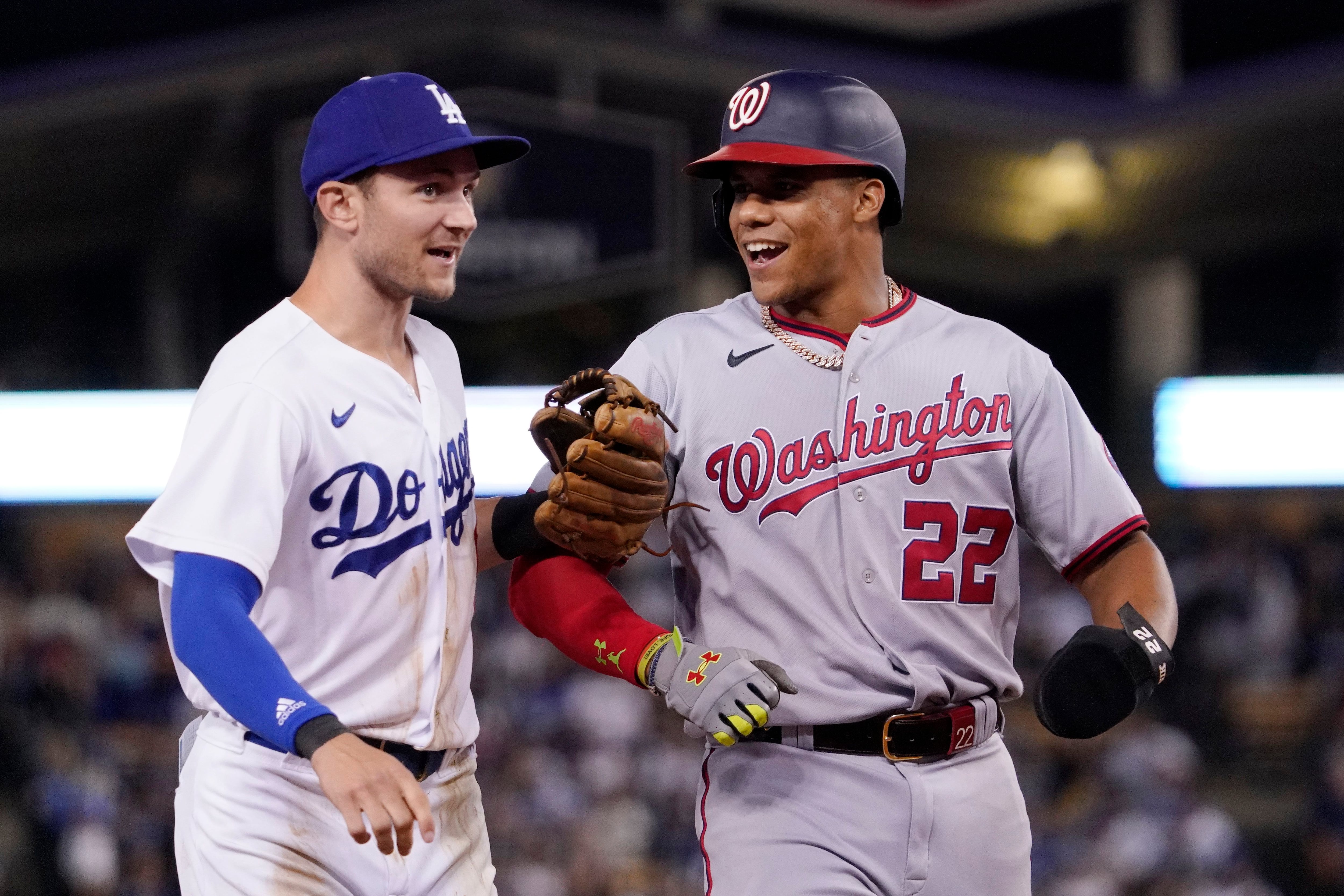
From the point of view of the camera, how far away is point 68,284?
17.5m

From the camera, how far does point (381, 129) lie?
8.21ft

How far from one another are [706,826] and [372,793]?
0.91 metres

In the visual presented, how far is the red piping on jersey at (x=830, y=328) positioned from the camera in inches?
112

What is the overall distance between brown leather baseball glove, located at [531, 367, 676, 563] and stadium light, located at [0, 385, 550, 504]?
7954mm

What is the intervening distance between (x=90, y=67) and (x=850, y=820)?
31.3 feet

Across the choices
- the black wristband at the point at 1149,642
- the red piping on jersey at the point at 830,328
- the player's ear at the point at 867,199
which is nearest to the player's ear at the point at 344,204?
the red piping on jersey at the point at 830,328

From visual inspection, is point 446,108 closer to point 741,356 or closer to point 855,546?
point 741,356

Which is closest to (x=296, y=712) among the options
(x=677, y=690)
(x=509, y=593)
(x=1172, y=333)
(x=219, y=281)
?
(x=677, y=690)

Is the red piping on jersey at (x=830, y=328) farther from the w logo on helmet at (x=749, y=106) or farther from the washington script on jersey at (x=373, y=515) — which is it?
the washington script on jersey at (x=373, y=515)

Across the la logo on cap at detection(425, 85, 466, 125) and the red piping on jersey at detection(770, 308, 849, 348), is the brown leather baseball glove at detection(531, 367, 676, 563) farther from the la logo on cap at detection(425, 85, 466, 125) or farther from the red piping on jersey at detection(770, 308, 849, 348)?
the la logo on cap at detection(425, 85, 466, 125)

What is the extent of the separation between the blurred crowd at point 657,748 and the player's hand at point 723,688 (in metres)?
6.32

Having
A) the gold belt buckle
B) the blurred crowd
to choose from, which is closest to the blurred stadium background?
the blurred crowd

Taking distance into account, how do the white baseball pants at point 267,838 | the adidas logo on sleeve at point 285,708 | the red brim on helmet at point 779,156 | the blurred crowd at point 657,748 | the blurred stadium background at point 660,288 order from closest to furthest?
the adidas logo on sleeve at point 285,708
the white baseball pants at point 267,838
the red brim on helmet at point 779,156
the blurred crowd at point 657,748
the blurred stadium background at point 660,288

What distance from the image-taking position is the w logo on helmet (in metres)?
2.78
